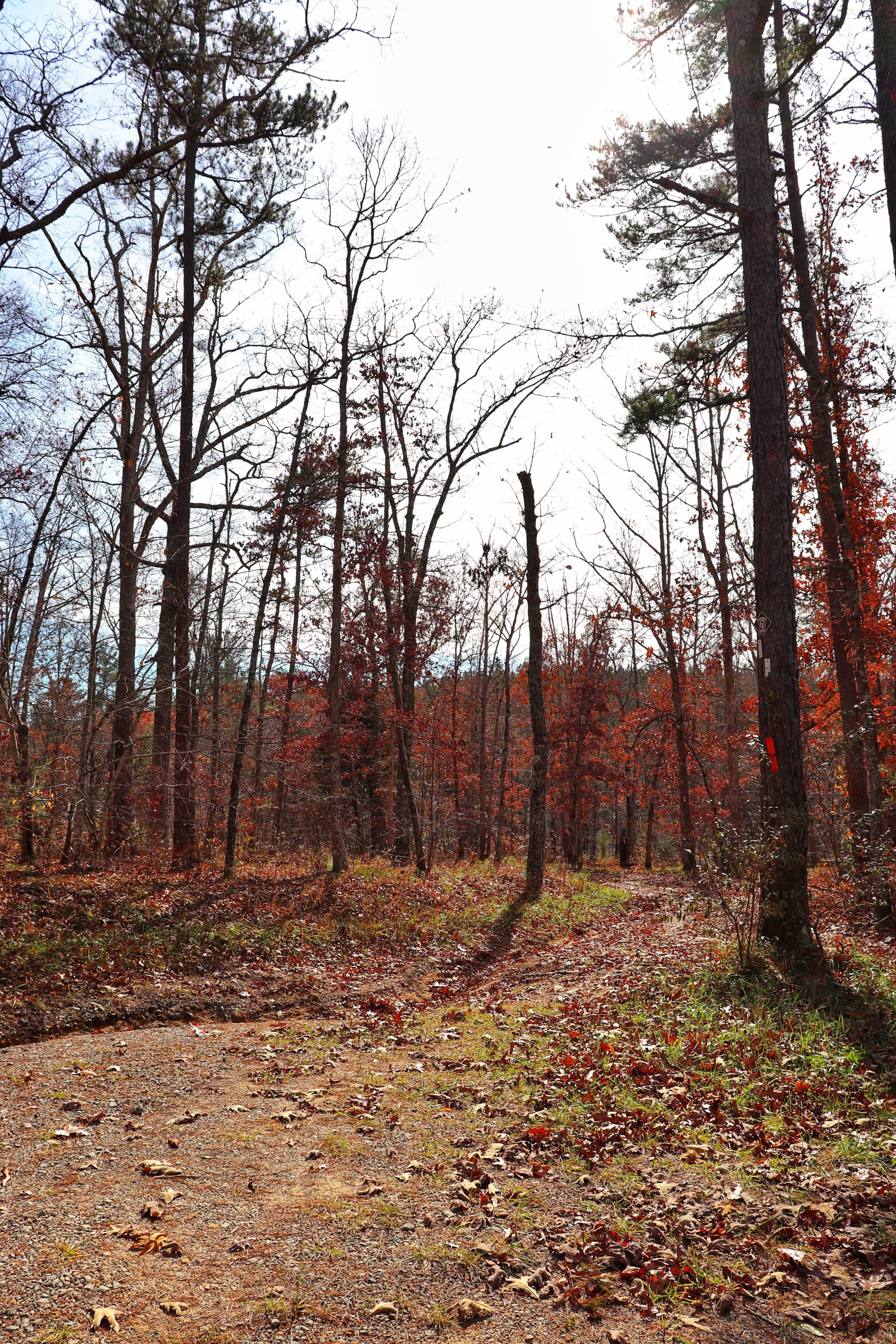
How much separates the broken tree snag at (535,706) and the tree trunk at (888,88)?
31.2 feet

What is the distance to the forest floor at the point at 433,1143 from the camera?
3.16 meters

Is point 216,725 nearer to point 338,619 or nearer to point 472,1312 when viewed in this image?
point 338,619

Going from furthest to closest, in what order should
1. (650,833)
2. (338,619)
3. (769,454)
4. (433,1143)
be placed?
(650,833), (338,619), (769,454), (433,1143)

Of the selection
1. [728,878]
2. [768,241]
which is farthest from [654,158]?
[728,878]

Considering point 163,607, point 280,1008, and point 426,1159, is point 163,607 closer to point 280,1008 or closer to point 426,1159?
point 280,1008

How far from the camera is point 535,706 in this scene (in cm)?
1602

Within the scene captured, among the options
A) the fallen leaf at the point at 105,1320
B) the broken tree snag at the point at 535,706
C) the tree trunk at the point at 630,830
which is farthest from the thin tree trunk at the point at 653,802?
the fallen leaf at the point at 105,1320

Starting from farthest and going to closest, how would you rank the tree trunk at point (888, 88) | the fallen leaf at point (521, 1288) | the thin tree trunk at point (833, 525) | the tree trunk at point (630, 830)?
the tree trunk at point (630, 830) → the thin tree trunk at point (833, 525) → the tree trunk at point (888, 88) → the fallen leaf at point (521, 1288)

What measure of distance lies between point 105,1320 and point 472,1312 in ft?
4.60

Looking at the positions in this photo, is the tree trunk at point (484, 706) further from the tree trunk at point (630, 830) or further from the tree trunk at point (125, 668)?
the tree trunk at point (125, 668)

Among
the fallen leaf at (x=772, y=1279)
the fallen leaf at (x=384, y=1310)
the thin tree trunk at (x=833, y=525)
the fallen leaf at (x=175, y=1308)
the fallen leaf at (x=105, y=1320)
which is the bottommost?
the fallen leaf at (x=384, y=1310)

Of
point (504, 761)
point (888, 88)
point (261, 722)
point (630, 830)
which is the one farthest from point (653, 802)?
point (888, 88)

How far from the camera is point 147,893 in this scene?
10.3 m

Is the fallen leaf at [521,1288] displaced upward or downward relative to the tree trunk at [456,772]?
downward
